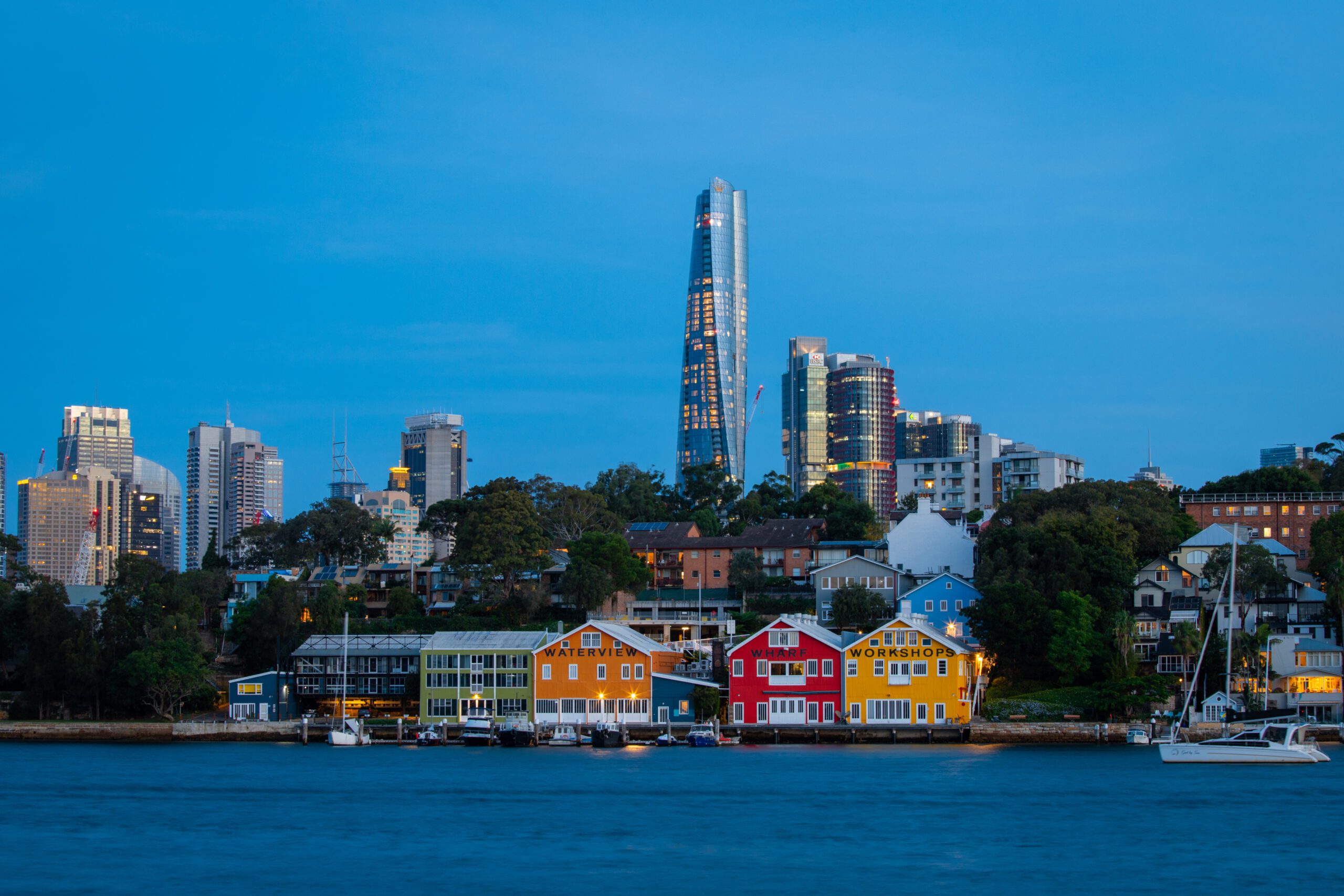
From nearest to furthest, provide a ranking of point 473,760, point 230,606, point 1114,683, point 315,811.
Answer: point 315,811 → point 473,760 → point 1114,683 → point 230,606

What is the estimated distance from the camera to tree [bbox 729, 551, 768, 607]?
102438mm

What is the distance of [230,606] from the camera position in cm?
10350

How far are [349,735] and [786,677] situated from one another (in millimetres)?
22623

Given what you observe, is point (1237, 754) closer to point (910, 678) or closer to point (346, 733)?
point (910, 678)

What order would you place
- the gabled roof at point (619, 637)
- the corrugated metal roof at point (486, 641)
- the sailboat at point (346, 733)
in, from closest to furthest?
the sailboat at point (346, 733) → the gabled roof at point (619, 637) → the corrugated metal roof at point (486, 641)

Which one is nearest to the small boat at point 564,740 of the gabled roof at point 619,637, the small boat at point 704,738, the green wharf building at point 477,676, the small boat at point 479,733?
the small boat at point 479,733

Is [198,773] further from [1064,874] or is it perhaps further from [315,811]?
[1064,874]

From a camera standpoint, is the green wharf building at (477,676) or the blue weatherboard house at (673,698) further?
the green wharf building at (477,676)

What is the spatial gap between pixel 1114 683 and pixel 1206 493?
43952 mm

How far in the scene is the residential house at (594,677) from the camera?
78.1 m

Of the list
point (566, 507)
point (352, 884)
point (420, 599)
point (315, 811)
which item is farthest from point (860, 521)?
point (352, 884)

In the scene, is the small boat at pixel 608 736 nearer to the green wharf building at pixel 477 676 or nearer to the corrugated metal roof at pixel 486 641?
the green wharf building at pixel 477 676

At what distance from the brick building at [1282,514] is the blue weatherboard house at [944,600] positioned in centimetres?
2933

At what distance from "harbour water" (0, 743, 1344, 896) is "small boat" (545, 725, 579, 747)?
25.2ft
